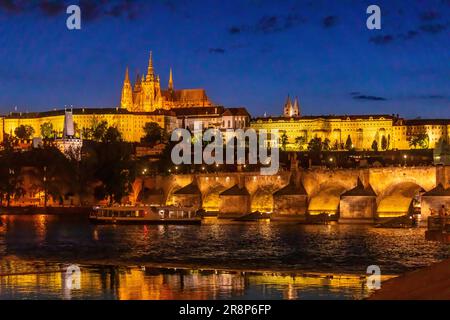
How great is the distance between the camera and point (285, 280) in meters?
22.3

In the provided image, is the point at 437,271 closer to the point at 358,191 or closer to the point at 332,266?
the point at 332,266

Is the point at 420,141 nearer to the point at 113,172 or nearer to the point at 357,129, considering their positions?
the point at 357,129

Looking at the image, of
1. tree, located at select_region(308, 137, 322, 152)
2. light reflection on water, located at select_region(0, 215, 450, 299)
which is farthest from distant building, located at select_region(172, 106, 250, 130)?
light reflection on water, located at select_region(0, 215, 450, 299)

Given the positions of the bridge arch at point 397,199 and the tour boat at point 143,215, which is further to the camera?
the bridge arch at point 397,199

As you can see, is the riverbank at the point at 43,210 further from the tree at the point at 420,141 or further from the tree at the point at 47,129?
the tree at the point at 47,129

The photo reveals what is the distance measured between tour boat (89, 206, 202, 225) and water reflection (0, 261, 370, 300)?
34.0 meters

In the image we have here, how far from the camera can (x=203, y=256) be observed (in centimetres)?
3356

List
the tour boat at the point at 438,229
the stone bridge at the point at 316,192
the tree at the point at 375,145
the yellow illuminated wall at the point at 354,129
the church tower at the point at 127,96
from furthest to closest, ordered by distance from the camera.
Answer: the church tower at the point at 127,96
the yellow illuminated wall at the point at 354,129
the tree at the point at 375,145
the stone bridge at the point at 316,192
the tour boat at the point at 438,229

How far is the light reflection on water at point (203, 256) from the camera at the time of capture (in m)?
20.3

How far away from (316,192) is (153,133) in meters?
81.3

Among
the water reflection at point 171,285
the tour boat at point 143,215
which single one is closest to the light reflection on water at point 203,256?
the water reflection at point 171,285

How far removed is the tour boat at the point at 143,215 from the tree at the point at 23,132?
9526cm

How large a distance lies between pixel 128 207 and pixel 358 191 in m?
15.3
